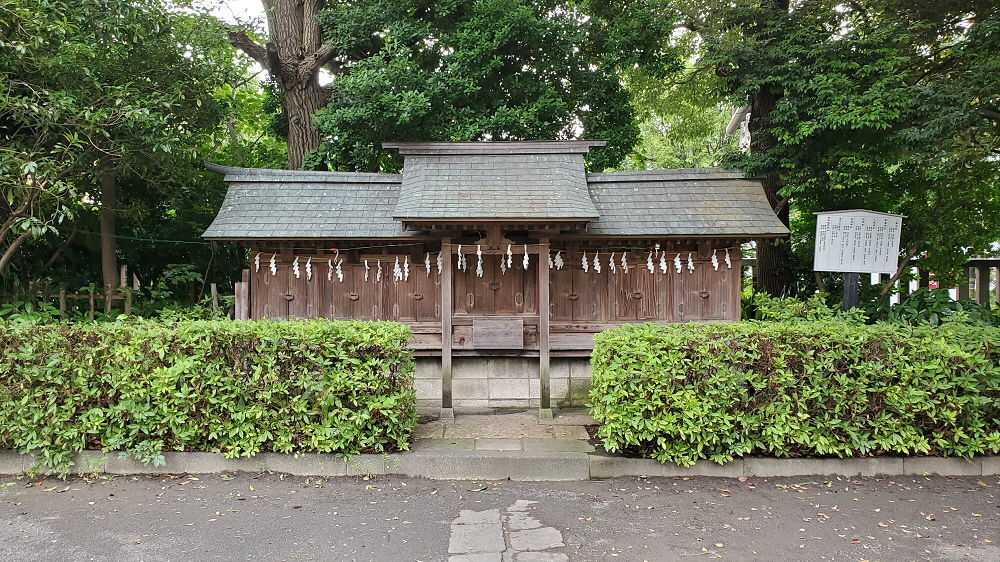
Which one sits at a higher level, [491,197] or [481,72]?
[481,72]

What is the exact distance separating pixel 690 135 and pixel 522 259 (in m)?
10.7

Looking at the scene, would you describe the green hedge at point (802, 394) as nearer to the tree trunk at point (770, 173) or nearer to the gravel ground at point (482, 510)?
the gravel ground at point (482, 510)

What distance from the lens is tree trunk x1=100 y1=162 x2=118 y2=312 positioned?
10.3 m

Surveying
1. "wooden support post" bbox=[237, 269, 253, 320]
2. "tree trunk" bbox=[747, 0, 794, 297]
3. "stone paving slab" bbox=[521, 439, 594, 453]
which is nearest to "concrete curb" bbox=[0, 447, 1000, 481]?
"stone paving slab" bbox=[521, 439, 594, 453]

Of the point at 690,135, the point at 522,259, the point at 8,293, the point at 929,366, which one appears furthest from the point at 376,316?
the point at 690,135

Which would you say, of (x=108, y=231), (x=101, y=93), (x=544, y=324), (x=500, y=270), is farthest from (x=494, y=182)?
(x=108, y=231)

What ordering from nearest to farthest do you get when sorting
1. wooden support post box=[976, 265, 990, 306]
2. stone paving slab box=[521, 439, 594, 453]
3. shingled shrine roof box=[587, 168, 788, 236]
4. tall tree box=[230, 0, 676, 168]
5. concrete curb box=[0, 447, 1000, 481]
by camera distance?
concrete curb box=[0, 447, 1000, 481], stone paving slab box=[521, 439, 594, 453], shingled shrine roof box=[587, 168, 788, 236], tall tree box=[230, 0, 676, 168], wooden support post box=[976, 265, 990, 306]

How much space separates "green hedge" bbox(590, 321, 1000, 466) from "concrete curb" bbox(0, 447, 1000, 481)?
5.8 inches

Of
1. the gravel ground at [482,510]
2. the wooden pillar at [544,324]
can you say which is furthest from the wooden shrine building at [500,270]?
the gravel ground at [482,510]

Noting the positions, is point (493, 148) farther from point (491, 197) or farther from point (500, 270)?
point (500, 270)

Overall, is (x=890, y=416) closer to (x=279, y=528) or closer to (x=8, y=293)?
(x=279, y=528)

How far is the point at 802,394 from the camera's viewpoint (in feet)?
19.2

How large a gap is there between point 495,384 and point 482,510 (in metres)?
3.61

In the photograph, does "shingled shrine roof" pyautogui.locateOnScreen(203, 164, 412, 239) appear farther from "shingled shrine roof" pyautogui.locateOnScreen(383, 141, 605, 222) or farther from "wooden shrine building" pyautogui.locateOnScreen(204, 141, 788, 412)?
"shingled shrine roof" pyautogui.locateOnScreen(383, 141, 605, 222)
